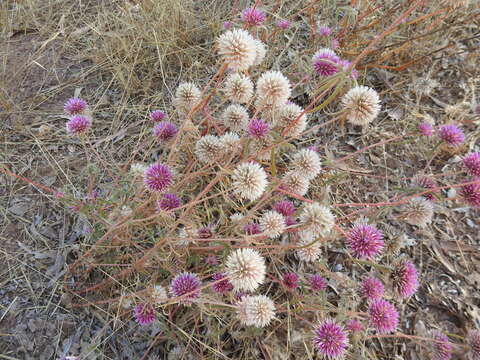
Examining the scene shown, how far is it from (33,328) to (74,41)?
1.75 m

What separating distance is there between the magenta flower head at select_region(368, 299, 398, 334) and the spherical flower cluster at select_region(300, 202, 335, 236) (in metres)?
0.33

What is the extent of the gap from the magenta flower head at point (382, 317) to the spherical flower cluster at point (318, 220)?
0.33 meters

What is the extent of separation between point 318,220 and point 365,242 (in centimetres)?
22

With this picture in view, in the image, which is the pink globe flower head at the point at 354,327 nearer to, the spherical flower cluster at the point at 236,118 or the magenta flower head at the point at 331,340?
the magenta flower head at the point at 331,340

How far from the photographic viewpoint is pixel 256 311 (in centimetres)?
109

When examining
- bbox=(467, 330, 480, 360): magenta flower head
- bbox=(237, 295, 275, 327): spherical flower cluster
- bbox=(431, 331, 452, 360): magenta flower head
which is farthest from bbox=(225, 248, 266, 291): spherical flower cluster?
bbox=(467, 330, 480, 360): magenta flower head

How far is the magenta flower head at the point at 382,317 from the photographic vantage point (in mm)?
1191

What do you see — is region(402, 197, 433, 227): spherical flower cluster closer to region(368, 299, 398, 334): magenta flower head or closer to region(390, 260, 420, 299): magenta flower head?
region(390, 260, 420, 299): magenta flower head

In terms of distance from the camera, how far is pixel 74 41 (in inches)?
91.3

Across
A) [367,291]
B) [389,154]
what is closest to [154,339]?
[367,291]

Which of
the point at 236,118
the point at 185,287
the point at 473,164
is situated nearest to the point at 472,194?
the point at 473,164

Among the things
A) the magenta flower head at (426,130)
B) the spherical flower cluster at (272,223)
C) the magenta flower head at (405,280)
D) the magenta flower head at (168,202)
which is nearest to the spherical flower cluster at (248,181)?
the spherical flower cluster at (272,223)

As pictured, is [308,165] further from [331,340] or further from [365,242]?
[331,340]

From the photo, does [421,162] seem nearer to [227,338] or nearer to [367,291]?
[367,291]
